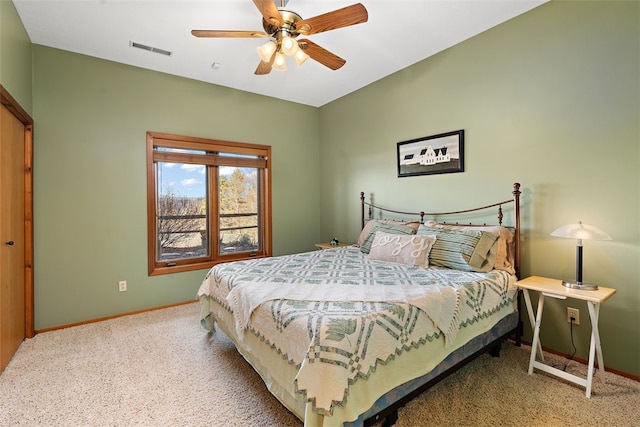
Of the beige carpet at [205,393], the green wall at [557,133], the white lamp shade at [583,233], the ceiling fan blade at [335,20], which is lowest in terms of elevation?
the beige carpet at [205,393]

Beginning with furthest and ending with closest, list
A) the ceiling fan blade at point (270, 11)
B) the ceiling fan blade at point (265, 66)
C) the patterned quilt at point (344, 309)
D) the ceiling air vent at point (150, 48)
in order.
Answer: the ceiling air vent at point (150, 48) < the ceiling fan blade at point (265, 66) < the ceiling fan blade at point (270, 11) < the patterned quilt at point (344, 309)

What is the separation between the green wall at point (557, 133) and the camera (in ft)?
7.10

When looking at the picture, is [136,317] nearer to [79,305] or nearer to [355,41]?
[79,305]

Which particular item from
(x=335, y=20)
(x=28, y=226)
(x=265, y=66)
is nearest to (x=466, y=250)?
(x=335, y=20)

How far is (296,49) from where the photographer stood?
2219 mm

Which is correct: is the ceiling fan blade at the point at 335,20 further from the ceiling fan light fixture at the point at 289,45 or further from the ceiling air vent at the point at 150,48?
the ceiling air vent at the point at 150,48

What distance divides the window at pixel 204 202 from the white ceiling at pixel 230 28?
37.0 inches

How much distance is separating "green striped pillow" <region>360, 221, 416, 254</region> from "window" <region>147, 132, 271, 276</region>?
1728 mm

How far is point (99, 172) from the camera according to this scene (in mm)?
3324

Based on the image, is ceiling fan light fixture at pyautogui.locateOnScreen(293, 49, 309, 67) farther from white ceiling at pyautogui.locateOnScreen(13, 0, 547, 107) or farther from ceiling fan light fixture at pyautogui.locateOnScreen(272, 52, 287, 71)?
white ceiling at pyautogui.locateOnScreen(13, 0, 547, 107)

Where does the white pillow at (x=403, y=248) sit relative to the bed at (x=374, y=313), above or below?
above

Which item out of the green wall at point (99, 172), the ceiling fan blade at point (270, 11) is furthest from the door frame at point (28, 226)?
the ceiling fan blade at point (270, 11)

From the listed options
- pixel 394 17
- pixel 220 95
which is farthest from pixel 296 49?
pixel 220 95

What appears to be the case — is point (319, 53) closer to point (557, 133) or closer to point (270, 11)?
point (270, 11)
